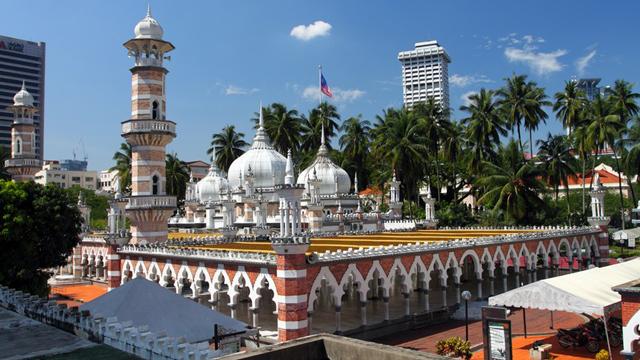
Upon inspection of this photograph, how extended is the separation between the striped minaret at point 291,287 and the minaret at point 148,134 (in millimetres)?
17706

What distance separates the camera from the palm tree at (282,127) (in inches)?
3095

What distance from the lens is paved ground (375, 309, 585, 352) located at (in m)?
24.4

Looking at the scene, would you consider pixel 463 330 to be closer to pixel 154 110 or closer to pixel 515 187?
pixel 154 110

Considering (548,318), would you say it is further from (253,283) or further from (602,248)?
(602,248)

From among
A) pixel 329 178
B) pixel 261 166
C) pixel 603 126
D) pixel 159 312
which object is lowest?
pixel 159 312

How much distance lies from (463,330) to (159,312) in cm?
1612

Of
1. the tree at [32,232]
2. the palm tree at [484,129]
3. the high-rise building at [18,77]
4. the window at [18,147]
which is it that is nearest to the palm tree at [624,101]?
the palm tree at [484,129]

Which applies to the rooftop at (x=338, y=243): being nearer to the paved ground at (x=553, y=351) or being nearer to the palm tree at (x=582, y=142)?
the paved ground at (x=553, y=351)

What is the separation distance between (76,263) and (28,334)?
37.6 metres

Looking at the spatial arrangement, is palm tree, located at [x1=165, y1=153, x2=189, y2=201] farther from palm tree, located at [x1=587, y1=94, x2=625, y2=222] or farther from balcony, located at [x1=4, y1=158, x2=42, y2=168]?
palm tree, located at [x1=587, y1=94, x2=625, y2=222]

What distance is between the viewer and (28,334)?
1546 centimetres

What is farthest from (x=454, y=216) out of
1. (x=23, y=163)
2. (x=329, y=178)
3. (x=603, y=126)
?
(x=23, y=163)

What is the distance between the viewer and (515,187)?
5006 centimetres

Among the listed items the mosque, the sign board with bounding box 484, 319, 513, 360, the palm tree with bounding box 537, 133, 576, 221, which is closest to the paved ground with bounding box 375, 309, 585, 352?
the mosque
